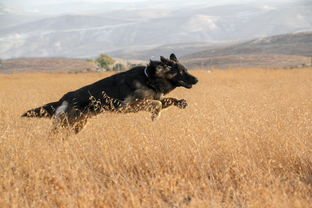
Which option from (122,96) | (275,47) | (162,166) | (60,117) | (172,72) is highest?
(172,72)

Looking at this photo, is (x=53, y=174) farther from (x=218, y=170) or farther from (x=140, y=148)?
(x=218, y=170)

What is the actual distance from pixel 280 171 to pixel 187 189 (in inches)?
47.5

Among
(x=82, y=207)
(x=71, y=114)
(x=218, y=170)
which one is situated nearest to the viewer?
(x=82, y=207)

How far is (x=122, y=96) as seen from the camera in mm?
7242

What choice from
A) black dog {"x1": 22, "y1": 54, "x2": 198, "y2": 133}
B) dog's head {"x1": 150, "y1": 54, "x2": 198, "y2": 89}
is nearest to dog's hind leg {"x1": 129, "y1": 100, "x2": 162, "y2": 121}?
black dog {"x1": 22, "y1": 54, "x2": 198, "y2": 133}

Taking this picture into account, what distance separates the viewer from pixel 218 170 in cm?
480

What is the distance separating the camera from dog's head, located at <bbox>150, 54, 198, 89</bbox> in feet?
24.8

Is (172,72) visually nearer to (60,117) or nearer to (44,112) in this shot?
(60,117)

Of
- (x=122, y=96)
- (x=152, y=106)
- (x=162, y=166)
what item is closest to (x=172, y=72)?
(x=152, y=106)

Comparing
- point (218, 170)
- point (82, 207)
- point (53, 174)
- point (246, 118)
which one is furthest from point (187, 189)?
point (246, 118)

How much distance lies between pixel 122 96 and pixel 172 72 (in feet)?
3.45

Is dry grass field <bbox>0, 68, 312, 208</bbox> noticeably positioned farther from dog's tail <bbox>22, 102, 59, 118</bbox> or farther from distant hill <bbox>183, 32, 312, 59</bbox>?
distant hill <bbox>183, 32, 312, 59</bbox>

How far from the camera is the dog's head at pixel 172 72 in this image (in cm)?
756

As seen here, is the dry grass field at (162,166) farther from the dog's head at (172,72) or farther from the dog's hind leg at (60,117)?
the dog's head at (172,72)
